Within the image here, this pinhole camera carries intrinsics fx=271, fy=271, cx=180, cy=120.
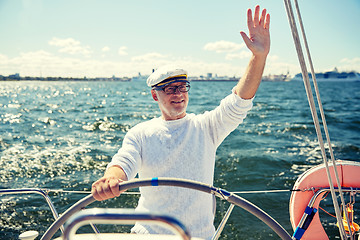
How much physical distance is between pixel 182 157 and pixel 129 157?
1.07ft

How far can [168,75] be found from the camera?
1.71 metres

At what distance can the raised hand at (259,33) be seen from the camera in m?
1.52

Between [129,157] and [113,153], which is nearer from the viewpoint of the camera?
[129,157]

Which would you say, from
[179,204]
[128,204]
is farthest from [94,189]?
[128,204]

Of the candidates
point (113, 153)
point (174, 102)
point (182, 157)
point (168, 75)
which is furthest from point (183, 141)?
Answer: point (113, 153)

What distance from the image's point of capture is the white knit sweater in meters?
1.62

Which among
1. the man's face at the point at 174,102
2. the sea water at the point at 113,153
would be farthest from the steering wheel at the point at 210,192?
the sea water at the point at 113,153

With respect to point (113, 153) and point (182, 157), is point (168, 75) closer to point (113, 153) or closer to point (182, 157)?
point (182, 157)

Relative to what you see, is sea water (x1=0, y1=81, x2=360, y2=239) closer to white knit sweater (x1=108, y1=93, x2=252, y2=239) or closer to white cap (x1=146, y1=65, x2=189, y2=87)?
white knit sweater (x1=108, y1=93, x2=252, y2=239)

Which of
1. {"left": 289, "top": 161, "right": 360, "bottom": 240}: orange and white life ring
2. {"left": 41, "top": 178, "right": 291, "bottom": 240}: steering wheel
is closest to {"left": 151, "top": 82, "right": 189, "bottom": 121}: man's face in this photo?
{"left": 41, "top": 178, "right": 291, "bottom": 240}: steering wheel

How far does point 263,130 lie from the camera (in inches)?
416

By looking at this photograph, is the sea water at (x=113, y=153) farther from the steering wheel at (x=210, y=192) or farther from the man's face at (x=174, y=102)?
the steering wheel at (x=210, y=192)

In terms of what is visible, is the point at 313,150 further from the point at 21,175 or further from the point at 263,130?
the point at 21,175

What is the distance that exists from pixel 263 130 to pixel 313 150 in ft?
10.0
